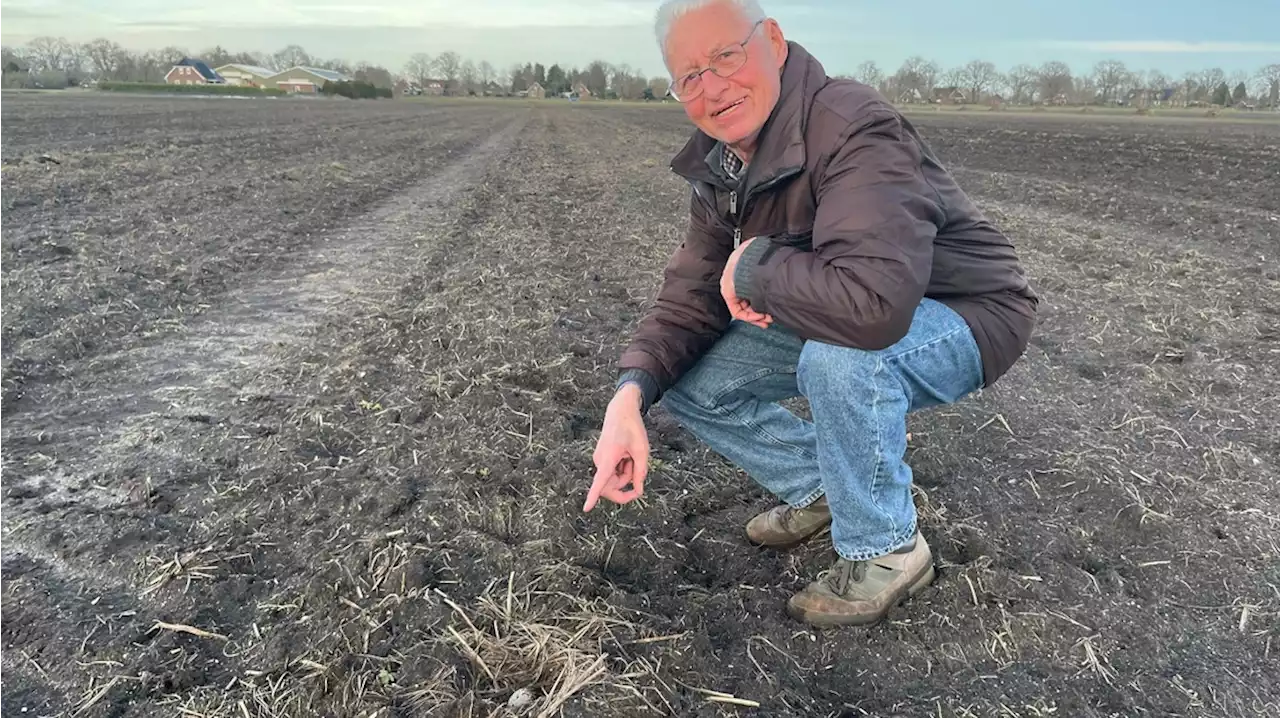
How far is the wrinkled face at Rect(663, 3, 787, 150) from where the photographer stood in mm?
2246

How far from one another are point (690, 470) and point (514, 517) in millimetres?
824

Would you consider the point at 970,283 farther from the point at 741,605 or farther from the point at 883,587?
the point at 741,605

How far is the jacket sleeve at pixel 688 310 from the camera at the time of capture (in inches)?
106

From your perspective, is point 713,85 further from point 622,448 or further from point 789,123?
point 622,448

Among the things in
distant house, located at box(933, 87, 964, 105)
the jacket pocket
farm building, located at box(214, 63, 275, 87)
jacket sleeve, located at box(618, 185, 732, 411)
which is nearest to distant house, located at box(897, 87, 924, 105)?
distant house, located at box(933, 87, 964, 105)

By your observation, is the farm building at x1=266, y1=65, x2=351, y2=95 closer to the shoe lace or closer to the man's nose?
the man's nose

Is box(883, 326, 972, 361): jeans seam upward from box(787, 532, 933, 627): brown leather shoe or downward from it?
upward

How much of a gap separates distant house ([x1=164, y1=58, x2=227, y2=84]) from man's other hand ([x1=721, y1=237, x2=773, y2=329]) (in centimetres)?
12979

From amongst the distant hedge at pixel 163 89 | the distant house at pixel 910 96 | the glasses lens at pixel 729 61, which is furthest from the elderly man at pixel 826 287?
the distant hedge at pixel 163 89

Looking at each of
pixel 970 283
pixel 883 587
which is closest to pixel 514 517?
pixel 883 587

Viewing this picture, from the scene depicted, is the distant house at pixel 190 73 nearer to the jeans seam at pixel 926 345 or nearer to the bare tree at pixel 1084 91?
the bare tree at pixel 1084 91

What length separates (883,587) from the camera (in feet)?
8.20

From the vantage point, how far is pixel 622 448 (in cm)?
244

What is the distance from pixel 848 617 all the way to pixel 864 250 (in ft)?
3.67
